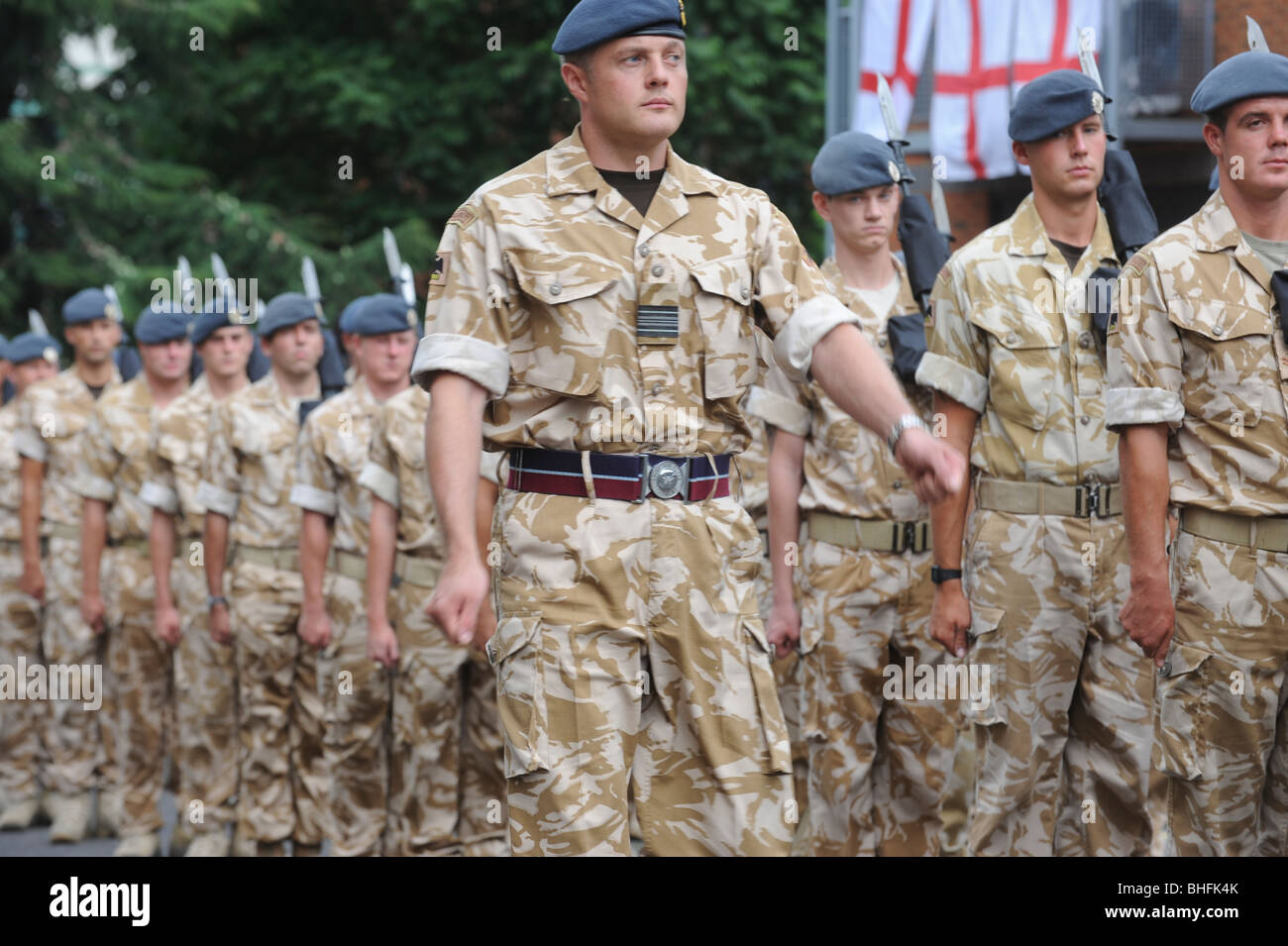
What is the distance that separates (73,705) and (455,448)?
6889 millimetres

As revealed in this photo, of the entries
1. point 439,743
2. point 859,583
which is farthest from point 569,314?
point 439,743

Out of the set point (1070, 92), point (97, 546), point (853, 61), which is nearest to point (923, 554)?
point (1070, 92)

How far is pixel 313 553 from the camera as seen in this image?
8.02m

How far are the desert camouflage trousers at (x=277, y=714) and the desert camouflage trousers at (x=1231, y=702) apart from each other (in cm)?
458

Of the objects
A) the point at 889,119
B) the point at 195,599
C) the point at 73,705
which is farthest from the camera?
the point at 73,705

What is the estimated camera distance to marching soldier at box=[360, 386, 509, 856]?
7.59 meters

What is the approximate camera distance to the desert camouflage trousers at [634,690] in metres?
4.09

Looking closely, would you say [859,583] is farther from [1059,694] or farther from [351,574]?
[351,574]

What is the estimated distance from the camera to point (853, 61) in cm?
1472

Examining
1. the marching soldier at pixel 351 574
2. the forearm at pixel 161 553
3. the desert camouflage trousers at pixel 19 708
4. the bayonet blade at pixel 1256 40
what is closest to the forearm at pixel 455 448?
the bayonet blade at pixel 1256 40

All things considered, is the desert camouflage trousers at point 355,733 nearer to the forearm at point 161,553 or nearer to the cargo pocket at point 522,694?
the forearm at point 161,553
